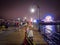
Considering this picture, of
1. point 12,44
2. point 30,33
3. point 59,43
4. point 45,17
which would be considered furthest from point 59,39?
point 45,17

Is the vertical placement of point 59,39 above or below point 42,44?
above

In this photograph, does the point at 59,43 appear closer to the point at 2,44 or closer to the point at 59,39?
the point at 59,39

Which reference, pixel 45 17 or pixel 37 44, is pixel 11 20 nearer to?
pixel 45 17

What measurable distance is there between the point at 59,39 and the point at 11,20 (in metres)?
75.9

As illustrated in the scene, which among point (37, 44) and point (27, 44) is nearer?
point (27, 44)

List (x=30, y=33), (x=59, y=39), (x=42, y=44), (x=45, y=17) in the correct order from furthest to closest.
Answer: (x=45, y=17)
(x=42, y=44)
(x=30, y=33)
(x=59, y=39)

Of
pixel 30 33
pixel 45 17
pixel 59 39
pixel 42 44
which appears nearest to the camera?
pixel 59 39

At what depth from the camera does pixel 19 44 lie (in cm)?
1964

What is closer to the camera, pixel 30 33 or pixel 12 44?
pixel 30 33

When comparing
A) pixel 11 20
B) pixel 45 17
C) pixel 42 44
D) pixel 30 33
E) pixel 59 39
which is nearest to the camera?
pixel 59 39

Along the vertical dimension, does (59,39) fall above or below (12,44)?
above

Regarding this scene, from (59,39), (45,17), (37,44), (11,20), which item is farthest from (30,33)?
(45,17)

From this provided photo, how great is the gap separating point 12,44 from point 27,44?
10.1 feet

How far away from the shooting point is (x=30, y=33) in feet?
56.7
